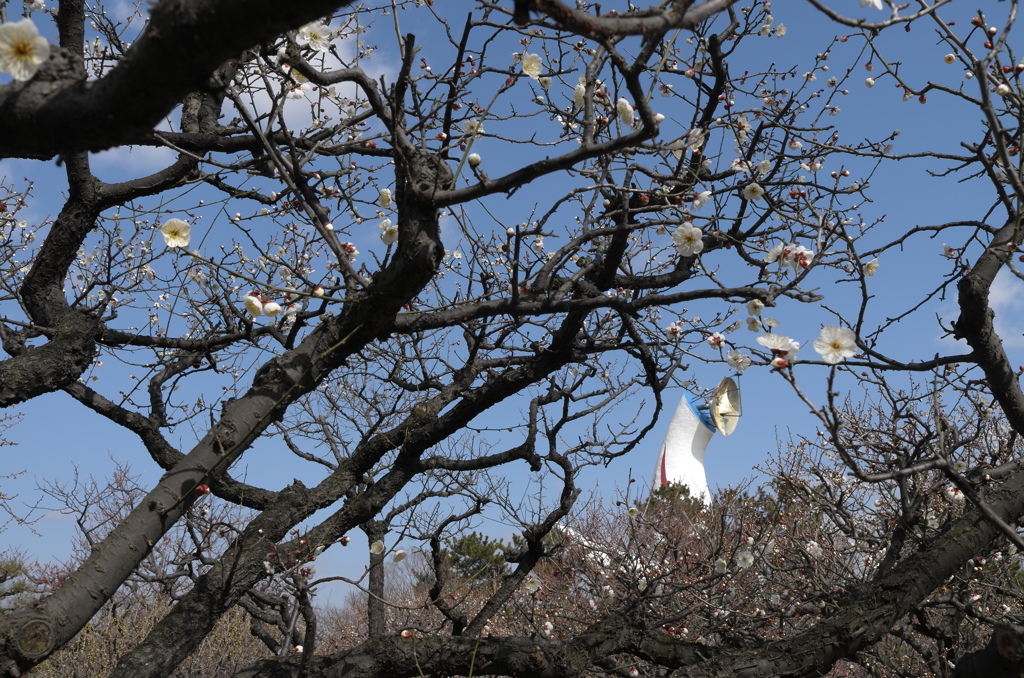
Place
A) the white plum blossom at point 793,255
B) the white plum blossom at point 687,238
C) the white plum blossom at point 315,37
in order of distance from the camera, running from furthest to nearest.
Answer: the white plum blossom at point 687,238 → the white plum blossom at point 793,255 → the white plum blossom at point 315,37

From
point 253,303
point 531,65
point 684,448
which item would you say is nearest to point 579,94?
point 531,65

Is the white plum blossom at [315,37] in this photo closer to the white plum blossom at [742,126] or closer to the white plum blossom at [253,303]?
the white plum blossom at [253,303]

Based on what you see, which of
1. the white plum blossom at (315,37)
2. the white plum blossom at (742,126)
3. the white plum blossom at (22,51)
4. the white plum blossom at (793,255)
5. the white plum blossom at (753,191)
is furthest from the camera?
the white plum blossom at (742,126)

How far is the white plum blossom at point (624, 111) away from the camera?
2.74 meters

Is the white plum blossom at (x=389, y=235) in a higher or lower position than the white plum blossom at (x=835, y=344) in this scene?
lower

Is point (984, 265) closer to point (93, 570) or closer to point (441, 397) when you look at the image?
point (441, 397)

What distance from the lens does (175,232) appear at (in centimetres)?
299

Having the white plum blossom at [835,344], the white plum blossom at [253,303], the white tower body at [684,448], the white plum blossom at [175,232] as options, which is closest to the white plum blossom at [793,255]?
the white plum blossom at [835,344]

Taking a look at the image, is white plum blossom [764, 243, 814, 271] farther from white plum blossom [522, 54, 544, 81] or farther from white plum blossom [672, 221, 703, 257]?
white plum blossom [522, 54, 544, 81]

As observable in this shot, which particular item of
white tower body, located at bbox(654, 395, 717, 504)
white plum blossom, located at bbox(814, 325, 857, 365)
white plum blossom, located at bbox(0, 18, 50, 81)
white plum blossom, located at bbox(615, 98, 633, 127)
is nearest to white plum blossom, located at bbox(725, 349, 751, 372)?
white plum blossom, located at bbox(814, 325, 857, 365)

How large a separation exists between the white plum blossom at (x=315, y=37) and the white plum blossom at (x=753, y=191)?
2.04m

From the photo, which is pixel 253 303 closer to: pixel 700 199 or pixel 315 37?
pixel 315 37

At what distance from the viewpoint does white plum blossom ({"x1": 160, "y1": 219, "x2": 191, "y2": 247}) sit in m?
2.94

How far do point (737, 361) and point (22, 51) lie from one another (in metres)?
2.16
